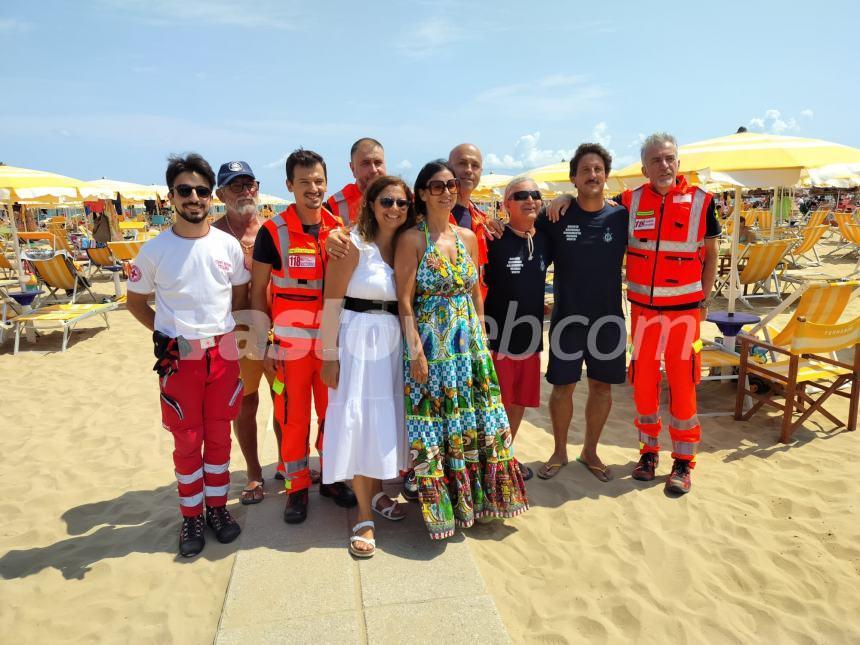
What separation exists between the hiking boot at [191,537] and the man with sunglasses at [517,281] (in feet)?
6.51

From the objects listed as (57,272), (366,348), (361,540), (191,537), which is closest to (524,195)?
(366,348)

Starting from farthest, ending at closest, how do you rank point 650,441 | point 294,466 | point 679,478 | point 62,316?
point 62,316 < point 650,441 < point 679,478 < point 294,466

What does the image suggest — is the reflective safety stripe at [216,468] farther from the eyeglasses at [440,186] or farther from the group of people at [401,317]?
the eyeglasses at [440,186]

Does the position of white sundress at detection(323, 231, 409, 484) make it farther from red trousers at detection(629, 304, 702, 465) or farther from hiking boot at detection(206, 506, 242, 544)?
red trousers at detection(629, 304, 702, 465)

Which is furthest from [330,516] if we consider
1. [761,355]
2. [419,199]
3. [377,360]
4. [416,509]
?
[761,355]

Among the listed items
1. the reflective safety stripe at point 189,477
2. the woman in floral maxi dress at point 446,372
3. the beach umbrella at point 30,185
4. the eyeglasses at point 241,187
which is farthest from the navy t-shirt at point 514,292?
the beach umbrella at point 30,185

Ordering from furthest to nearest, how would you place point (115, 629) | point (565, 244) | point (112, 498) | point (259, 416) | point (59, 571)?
point (259, 416) < point (112, 498) < point (565, 244) < point (59, 571) < point (115, 629)

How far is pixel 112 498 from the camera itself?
149 inches

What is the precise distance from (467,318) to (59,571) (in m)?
2.59

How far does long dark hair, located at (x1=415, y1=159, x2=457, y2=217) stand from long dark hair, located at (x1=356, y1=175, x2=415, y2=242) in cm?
8

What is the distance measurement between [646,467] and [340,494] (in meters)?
2.14

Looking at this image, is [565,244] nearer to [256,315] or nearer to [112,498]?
[256,315]

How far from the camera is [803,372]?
15.3 feet

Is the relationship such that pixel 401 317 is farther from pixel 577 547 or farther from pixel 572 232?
pixel 577 547
